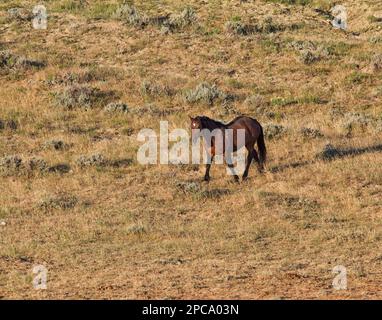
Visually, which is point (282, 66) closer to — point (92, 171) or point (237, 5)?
point (237, 5)

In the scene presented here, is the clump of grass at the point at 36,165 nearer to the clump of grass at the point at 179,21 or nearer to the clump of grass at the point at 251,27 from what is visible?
the clump of grass at the point at 179,21

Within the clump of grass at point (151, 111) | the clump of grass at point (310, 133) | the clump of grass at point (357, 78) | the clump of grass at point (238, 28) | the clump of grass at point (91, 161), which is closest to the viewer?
the clump of grass at point (91, 161)

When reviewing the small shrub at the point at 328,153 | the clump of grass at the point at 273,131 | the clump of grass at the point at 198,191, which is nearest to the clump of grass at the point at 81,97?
the clump of grass at the point at 273,131

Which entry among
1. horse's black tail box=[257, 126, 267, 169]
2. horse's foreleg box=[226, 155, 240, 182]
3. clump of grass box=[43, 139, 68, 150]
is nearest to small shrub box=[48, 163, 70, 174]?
clump of grass box=[43, 139, 68, 150]

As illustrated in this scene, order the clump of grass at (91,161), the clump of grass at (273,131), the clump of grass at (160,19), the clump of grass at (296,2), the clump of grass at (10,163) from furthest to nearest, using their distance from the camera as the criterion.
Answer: the clump of grass at (296,2) < the clump of grass at (160,19) < the clump of grass at (273,131) < the clump of grass at (91,161) < the clump of grass at (10,163)

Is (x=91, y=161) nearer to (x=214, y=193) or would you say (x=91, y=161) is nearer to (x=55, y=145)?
(x=55, y=145)

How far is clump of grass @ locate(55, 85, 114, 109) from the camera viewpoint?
29.2 metres

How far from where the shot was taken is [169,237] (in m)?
18.6

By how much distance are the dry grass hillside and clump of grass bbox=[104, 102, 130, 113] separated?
5 cm

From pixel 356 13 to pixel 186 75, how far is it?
48.1ft

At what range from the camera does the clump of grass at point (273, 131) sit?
26.3 m

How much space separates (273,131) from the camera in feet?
86.3

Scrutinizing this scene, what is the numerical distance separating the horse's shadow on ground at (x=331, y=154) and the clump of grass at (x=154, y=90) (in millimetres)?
7798
